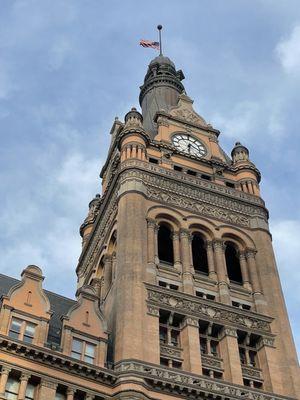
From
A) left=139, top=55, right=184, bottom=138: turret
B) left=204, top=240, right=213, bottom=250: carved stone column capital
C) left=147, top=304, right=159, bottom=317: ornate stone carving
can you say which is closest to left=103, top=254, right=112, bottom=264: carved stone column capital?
left=204, top=240, right=213, bottom=250: carved stone column capital

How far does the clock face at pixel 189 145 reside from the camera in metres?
66.3

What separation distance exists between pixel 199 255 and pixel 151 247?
7.48 metres

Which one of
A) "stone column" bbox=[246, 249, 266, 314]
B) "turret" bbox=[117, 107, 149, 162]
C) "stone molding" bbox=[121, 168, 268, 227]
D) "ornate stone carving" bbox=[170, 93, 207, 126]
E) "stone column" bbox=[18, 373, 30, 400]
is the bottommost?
"stone column" bbox=[18, 373, 30, 400]

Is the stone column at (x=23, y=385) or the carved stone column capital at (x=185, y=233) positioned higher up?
the carved stone column capital at (x=185, y=233)

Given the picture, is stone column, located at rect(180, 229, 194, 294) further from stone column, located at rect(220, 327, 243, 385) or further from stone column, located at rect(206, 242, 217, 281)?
stone column, located at rect(220, 327, 243, 385)

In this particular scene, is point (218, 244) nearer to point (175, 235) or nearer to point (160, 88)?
point (175, 235)

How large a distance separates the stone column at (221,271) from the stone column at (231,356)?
10.2 ft

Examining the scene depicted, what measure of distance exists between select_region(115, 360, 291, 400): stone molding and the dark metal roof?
14.8 feet

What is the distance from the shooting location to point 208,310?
161 ft

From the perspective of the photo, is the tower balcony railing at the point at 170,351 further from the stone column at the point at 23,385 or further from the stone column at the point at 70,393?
the stone column at the point at 23,385

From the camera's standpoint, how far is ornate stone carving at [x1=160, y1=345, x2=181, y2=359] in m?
45.3

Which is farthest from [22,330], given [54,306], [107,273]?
[107,273]

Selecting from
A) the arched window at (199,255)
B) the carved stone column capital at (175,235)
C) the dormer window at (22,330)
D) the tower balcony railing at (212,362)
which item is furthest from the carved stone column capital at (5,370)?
the arched window at (199,255)

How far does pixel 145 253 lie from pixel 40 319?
10.8 meters
